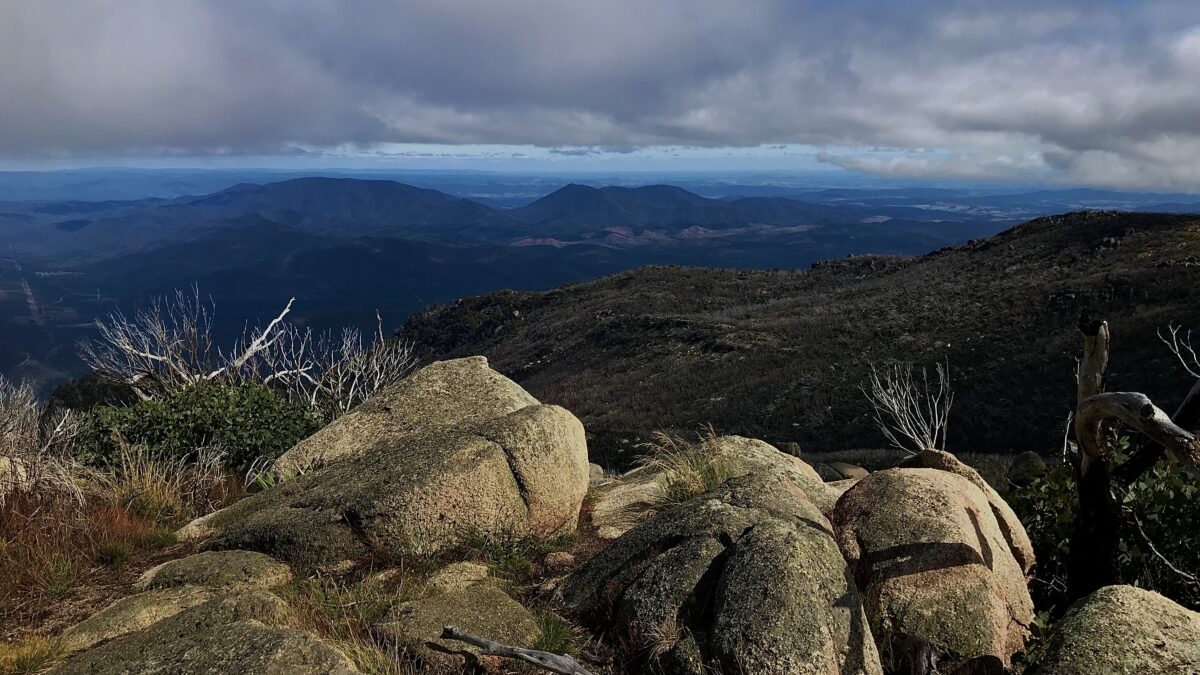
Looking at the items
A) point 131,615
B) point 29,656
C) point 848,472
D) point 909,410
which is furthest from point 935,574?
point 848,472

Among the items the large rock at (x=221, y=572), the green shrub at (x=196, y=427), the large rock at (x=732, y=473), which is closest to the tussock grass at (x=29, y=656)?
Result: the large rock at (x=221, y=572)

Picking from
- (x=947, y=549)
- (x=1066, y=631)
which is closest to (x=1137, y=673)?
(x=1066, y=631)

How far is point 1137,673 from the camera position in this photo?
11.8ft

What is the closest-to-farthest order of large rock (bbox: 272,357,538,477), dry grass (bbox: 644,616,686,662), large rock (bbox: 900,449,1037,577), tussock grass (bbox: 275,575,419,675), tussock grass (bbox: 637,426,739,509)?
tussock grass (bbox: 275,575,419,675) < dry grass (bbox: 644,616,686,662) < large rock (bbox: 900,449,1037,577) < tussock grass (bbox: 637,426,739,509) < large rock (bbox: 272,357,538,477)

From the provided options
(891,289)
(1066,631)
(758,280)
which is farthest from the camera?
(758,280)

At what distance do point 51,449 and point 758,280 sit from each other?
65064mm

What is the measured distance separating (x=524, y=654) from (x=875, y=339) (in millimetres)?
37482

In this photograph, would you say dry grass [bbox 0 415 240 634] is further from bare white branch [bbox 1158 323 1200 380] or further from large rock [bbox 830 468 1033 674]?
bare white branch [bbox 1158 323 1200 380]

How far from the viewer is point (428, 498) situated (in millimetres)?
6156

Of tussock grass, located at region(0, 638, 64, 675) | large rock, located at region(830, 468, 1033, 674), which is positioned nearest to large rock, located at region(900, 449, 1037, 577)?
large rock, located at region(830, 468, 1033, 674)

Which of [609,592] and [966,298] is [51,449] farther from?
[966,298]

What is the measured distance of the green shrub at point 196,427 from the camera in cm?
923

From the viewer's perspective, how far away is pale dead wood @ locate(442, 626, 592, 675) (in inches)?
152

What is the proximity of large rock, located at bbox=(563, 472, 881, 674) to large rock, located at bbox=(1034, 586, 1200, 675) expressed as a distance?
1.01 metres
